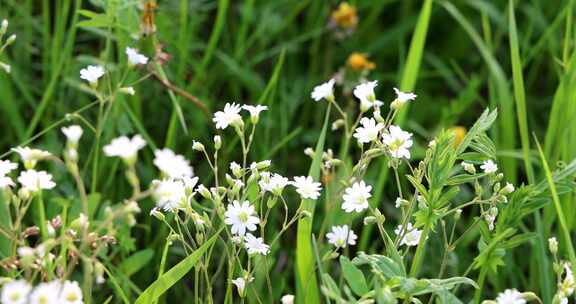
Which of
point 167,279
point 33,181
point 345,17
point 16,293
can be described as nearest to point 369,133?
point 167,279

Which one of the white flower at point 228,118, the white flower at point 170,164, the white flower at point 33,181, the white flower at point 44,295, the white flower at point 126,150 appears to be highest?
the white flower at point 228,118

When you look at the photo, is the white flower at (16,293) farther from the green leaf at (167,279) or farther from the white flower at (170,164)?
the green leaf at (167,279)

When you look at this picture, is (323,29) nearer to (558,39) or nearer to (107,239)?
(558,39)

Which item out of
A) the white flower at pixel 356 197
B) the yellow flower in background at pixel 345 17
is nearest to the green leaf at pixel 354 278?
the white flower at pixel 356 197

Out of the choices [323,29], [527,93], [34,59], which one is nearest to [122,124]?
[34,59]

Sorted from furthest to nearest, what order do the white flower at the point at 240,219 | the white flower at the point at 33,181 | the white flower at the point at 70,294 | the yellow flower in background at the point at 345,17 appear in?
the yellow flower in background at the point at 345,17
the white flower at the point at 240,219
the white flower at the point at 33,181
the white flower at the point at 70,294

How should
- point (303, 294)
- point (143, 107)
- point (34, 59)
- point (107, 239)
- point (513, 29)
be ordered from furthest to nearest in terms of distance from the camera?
point (34, 59) → point (143, 107) → point (513, 29) → point (303, 294) → point (107, 239)

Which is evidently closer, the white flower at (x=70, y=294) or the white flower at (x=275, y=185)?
the white flower at (x=70, y=294)

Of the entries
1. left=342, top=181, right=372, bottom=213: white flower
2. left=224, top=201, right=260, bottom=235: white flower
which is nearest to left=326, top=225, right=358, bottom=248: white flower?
left=342, top=181, right=372, bottom=213: white flower
